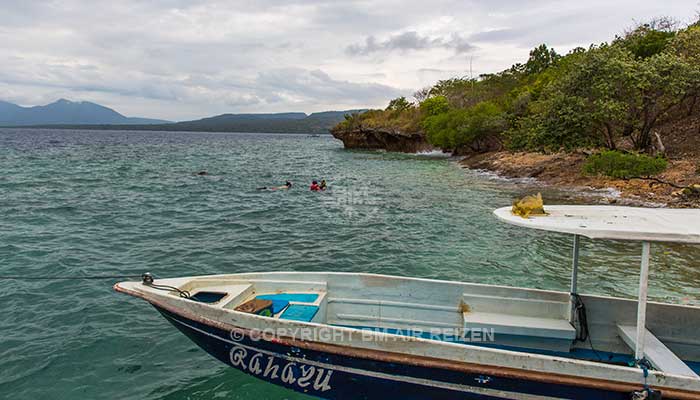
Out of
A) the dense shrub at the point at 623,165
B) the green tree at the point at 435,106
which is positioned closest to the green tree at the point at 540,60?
the green tree at the point at 435,106

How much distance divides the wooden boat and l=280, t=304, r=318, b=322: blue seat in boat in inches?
0.7

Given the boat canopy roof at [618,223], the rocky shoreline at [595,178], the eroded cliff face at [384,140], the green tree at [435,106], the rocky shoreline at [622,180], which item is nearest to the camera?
the boat canopy roof at [618,223]

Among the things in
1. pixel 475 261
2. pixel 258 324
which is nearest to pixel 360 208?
pixel 475 261

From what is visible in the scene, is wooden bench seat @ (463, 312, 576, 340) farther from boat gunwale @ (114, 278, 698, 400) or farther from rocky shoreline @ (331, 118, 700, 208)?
rocky shoreline @ (331, 118, 700, 208)

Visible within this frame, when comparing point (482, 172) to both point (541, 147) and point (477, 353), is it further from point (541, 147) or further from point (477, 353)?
point (477, 353)

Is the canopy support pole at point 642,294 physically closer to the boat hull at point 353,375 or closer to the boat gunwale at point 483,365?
the boat gunwale at point 483,365

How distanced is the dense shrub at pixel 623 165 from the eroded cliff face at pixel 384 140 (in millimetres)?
48468

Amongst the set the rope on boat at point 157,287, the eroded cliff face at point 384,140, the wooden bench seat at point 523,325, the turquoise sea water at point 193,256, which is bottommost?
the turquoise sea water at point 193,256

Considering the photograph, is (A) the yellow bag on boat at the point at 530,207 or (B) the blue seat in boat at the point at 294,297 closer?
(A) the yellow bag on boat at the point at 530,207

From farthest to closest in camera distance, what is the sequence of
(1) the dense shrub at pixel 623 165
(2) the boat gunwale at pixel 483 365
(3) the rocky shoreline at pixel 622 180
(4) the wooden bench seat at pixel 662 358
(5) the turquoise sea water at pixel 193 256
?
(1) the dense shrub at pixel 623 165 → (3) the rocky shoreline at pixel 622 180 → (5) the turquoise sea water at pixel 193 256 → (4) the wooden bench seat at pixel 662 358 → (2) the boat gunwale at pixel 483 365

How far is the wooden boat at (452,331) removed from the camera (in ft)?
16.6

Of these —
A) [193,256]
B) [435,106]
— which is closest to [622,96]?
[193,256]

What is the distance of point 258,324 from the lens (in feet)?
19.2

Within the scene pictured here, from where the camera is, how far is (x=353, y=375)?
561 cm
